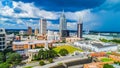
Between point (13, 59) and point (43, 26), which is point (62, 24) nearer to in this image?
point (43, 26)

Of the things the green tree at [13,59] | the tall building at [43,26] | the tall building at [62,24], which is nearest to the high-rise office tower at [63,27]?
the tall building at [62,24]

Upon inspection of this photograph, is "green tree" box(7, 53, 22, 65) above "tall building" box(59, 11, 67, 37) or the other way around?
the other way around

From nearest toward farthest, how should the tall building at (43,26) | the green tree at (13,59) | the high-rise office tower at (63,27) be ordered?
the green tree at (13,59), the high-rise office tower at (63,27), the tall building at (43,26)

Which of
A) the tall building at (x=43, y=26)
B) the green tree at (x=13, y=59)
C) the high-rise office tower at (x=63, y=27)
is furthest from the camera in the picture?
the tall building at (x=43, y=26)

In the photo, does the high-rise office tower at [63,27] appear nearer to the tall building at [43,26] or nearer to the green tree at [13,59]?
the tall building at [43,26]

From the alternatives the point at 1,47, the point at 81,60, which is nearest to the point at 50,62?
the point at 81,60

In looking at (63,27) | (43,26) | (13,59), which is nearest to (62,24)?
(63,27)

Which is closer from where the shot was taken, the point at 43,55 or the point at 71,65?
the point at 71,65

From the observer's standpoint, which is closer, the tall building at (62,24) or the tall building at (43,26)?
the tall building at (62,24)

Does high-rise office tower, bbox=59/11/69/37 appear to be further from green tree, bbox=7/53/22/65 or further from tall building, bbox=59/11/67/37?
green tree, bbox=7/53/22/65

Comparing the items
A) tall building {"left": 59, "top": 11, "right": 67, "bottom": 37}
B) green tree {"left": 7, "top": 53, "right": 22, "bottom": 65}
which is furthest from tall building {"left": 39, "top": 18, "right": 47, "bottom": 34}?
green tree {"left": 7, "top": 53, "right": 22, "bottom": 65}

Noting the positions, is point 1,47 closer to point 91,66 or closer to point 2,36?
point 2,36
